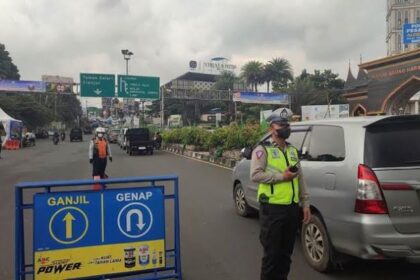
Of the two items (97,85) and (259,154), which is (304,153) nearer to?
(259,154)

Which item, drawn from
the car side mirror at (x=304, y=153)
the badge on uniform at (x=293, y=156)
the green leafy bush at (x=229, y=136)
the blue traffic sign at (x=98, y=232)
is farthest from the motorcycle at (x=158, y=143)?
the badge on uniform at (x=293, y=156)

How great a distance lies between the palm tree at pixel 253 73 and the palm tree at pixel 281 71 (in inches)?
93.1

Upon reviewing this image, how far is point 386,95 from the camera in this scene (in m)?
31.6

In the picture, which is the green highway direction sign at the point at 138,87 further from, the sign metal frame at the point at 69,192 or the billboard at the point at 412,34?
the sign metal frame at the point at 69,192

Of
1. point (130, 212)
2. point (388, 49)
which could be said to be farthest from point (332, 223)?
point (388, 49)

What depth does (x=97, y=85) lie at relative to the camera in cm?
3962

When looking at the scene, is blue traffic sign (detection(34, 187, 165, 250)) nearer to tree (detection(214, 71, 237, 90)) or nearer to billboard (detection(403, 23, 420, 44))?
billboard (detection(403, 23, 420, 44))

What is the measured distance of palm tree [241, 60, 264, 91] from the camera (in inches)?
3858

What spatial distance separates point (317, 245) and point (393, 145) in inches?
56.9

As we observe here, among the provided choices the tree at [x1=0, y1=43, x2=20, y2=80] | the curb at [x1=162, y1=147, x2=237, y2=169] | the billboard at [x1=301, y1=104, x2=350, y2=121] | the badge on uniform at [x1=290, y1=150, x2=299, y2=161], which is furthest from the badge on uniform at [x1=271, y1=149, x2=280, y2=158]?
the tree at [x1=0, y1=43, x2=20, y2=80]

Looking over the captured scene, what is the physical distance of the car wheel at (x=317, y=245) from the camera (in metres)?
5.13

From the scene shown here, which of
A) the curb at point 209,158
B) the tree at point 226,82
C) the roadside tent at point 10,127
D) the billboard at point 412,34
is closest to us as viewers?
the curb at point 209,158

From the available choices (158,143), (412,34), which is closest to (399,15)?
(412,34)

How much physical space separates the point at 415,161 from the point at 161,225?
2575 mm
